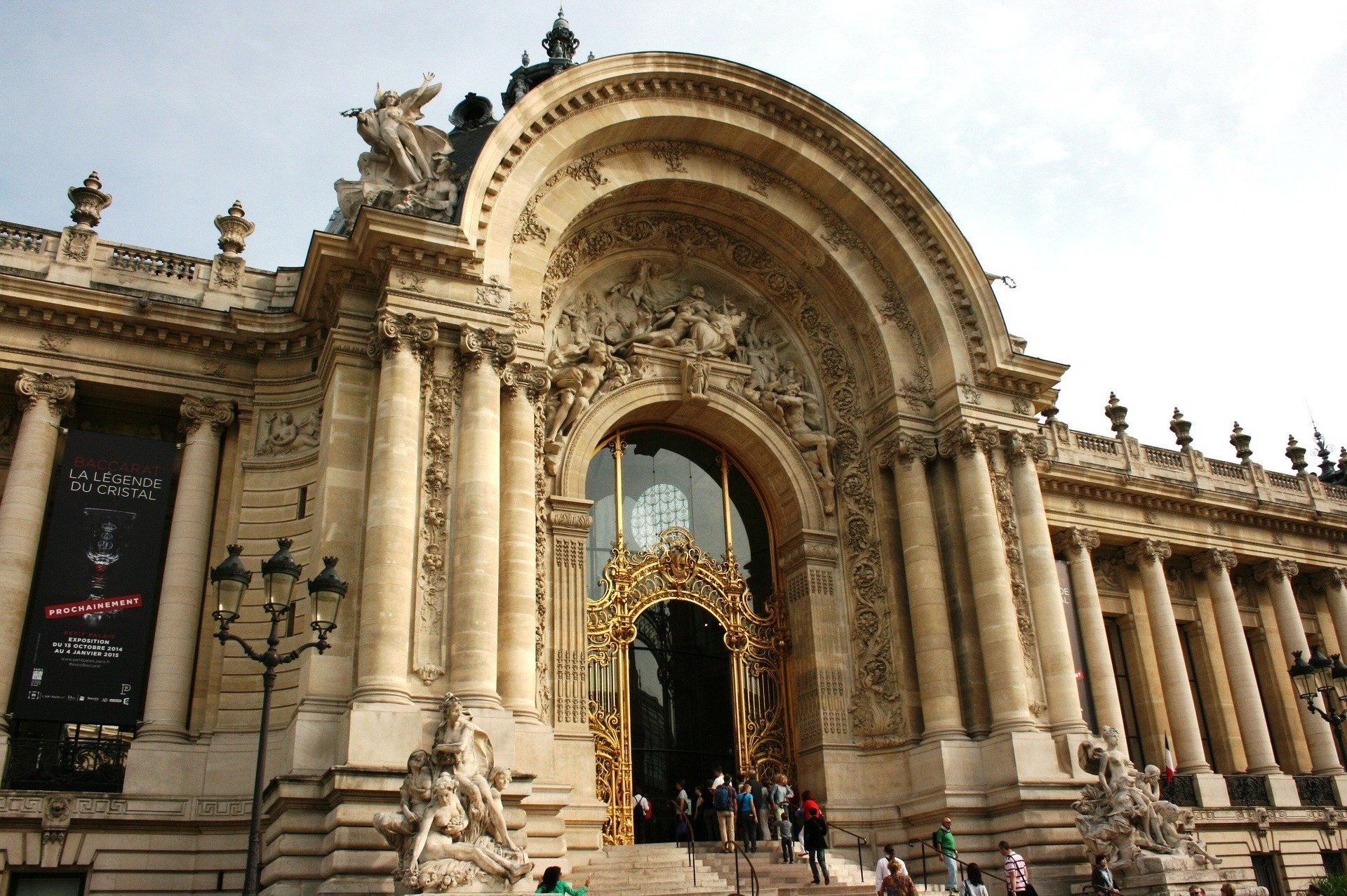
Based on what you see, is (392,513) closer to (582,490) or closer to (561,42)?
(582,490)

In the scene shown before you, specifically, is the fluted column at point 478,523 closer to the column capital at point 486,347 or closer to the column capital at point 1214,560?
the column capital at point 486,347

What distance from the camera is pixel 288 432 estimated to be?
17.8m

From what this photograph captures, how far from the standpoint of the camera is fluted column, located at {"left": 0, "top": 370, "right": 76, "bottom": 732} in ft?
51.2

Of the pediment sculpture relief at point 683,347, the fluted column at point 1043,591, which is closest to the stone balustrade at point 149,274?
the pediment sculpture relief at point 683,347

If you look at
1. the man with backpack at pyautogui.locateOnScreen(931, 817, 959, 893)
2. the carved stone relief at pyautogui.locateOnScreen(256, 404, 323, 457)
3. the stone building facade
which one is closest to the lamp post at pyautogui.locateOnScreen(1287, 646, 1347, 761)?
the stone building facade

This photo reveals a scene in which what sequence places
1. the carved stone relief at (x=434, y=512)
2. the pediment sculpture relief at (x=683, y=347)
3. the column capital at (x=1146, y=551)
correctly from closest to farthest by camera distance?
the carved stone relief at (x=434, y=512) < the pediment sculpture relief at (x=683, y=347) < the column capital at (x=1146, y=551)

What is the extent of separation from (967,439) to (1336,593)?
15391 millimetres

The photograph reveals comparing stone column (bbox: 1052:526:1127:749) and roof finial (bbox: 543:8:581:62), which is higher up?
roof finial (bbox: 543:8:581:62)

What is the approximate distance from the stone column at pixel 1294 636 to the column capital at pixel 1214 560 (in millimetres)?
1464

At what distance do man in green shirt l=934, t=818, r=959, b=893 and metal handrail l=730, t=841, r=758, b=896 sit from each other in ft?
8.72

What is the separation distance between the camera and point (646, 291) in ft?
69.8

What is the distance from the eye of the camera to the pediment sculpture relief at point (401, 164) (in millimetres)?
16984

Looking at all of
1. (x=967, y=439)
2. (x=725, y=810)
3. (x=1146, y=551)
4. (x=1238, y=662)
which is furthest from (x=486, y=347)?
(x=1238, y=662)

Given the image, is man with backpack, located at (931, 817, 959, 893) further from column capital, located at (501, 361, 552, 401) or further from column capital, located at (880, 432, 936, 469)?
column capital, located at (501, 361, 552, 401)
